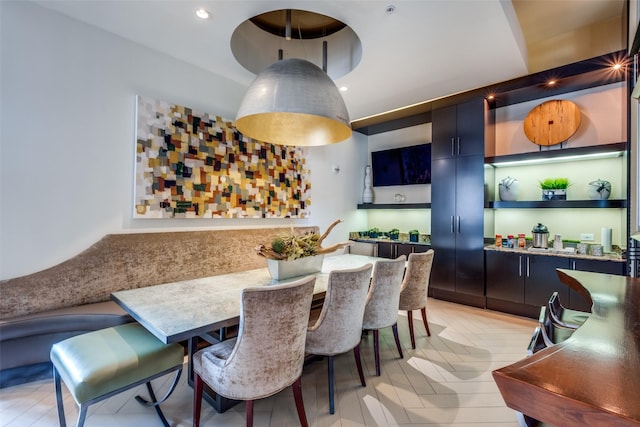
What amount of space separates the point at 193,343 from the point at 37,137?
6.88ft

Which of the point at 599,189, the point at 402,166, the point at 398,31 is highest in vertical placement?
the point at 398,31

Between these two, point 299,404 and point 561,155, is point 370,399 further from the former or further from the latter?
point 561,155

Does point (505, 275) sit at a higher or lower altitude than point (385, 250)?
lower

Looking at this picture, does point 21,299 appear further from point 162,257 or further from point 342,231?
point 342,231

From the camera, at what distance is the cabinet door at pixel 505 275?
11.5 ft

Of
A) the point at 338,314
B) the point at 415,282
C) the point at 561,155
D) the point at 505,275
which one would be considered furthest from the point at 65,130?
the point at 561,155

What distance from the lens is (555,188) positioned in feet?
11.6

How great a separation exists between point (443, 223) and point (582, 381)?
3.68 metres

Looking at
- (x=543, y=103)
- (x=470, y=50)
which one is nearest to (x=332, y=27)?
(x=470, y=50)

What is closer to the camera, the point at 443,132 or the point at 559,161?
the point at 559,161

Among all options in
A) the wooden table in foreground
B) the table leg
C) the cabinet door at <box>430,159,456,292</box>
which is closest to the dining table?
the table leg

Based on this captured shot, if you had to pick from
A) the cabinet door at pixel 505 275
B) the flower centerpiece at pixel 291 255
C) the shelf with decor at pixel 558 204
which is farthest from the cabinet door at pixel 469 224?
the flower centerpiece at pixel 291 255

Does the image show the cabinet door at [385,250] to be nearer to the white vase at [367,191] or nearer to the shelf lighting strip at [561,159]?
the white vase at [367,191]

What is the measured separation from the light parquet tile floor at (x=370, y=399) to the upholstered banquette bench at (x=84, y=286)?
0.28m
